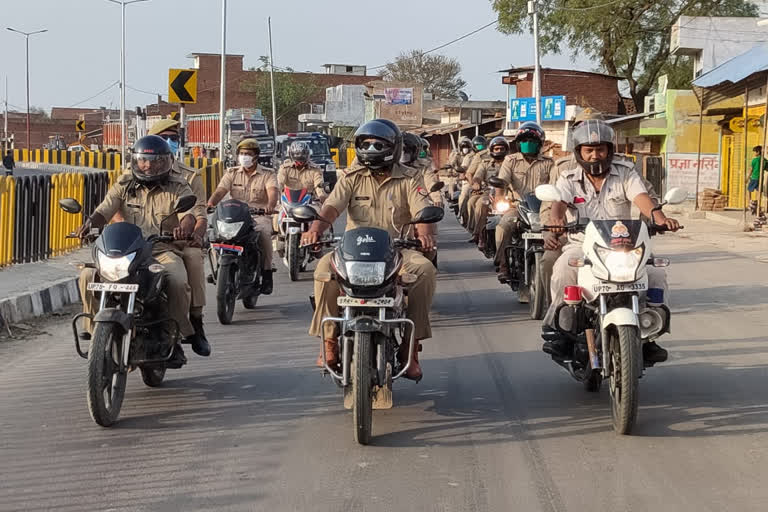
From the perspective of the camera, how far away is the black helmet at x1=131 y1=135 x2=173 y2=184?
7.80 m

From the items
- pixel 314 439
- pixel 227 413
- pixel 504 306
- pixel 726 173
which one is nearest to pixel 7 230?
pixel 504 306

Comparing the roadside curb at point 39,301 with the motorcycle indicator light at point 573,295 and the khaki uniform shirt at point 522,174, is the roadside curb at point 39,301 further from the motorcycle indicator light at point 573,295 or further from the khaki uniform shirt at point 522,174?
the motorcycle indicator light at point 573,295

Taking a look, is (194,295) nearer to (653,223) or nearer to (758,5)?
(653,223)

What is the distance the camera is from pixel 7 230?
45.4 ft

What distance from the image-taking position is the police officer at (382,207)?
21.7 ft

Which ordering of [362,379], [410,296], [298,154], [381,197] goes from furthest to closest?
[298,154] → [381,197] → [410,296] → [362,379]

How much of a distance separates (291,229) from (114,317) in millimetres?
7964

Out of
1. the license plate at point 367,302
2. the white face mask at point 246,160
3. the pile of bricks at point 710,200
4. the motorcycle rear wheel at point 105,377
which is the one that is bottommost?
the motorcycle rear wheel at point 105,377

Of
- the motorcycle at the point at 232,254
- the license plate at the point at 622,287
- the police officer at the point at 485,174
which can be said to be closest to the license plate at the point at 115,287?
the license plate at the point at 622,287

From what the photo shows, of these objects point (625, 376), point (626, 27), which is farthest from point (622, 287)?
point (626, 27)

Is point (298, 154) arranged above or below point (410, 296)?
above

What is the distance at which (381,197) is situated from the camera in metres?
7.41

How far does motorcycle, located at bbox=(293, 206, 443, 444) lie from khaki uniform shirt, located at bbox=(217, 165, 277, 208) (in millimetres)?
7018

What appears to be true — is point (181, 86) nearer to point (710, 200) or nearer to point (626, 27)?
point (710, 200)
